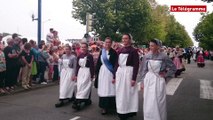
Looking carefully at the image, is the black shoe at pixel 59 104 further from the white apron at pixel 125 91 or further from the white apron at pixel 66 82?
the white apron at pixel 125 91

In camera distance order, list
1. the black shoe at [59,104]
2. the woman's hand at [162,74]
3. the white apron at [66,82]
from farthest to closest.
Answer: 1. the white apron at [66,82]
2. the black shoe at [59,104]
3. the woman's hand at [162,74]

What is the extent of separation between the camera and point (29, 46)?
1341 cm

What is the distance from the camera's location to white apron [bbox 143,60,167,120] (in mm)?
7660

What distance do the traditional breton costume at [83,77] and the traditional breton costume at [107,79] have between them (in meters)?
0.60

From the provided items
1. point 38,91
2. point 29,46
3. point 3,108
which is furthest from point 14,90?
point 3,108

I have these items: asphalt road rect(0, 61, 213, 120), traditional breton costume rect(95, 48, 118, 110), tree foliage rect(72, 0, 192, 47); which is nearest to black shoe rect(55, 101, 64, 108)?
asphalt road rect(0, 61, 213, 120)

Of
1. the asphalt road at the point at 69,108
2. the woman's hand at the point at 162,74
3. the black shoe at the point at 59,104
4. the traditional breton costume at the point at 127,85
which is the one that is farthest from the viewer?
the black shoe at the point at 59,104

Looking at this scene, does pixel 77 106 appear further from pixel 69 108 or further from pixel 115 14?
pixel 115 14

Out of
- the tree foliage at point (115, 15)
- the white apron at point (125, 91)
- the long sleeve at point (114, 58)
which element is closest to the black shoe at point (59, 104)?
the long sleeve at point (114, 58)

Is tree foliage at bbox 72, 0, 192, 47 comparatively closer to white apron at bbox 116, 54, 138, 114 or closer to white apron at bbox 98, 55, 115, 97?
white apron at bbox 98, 55, 115, 97

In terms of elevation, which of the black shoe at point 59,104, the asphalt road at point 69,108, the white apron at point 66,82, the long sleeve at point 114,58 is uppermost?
the long sleeve at point 114,58

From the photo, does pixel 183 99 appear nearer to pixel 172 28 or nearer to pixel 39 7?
pixel 39 7

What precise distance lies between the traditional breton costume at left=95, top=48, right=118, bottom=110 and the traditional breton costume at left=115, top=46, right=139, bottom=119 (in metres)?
0.65

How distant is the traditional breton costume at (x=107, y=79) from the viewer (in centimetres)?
925
